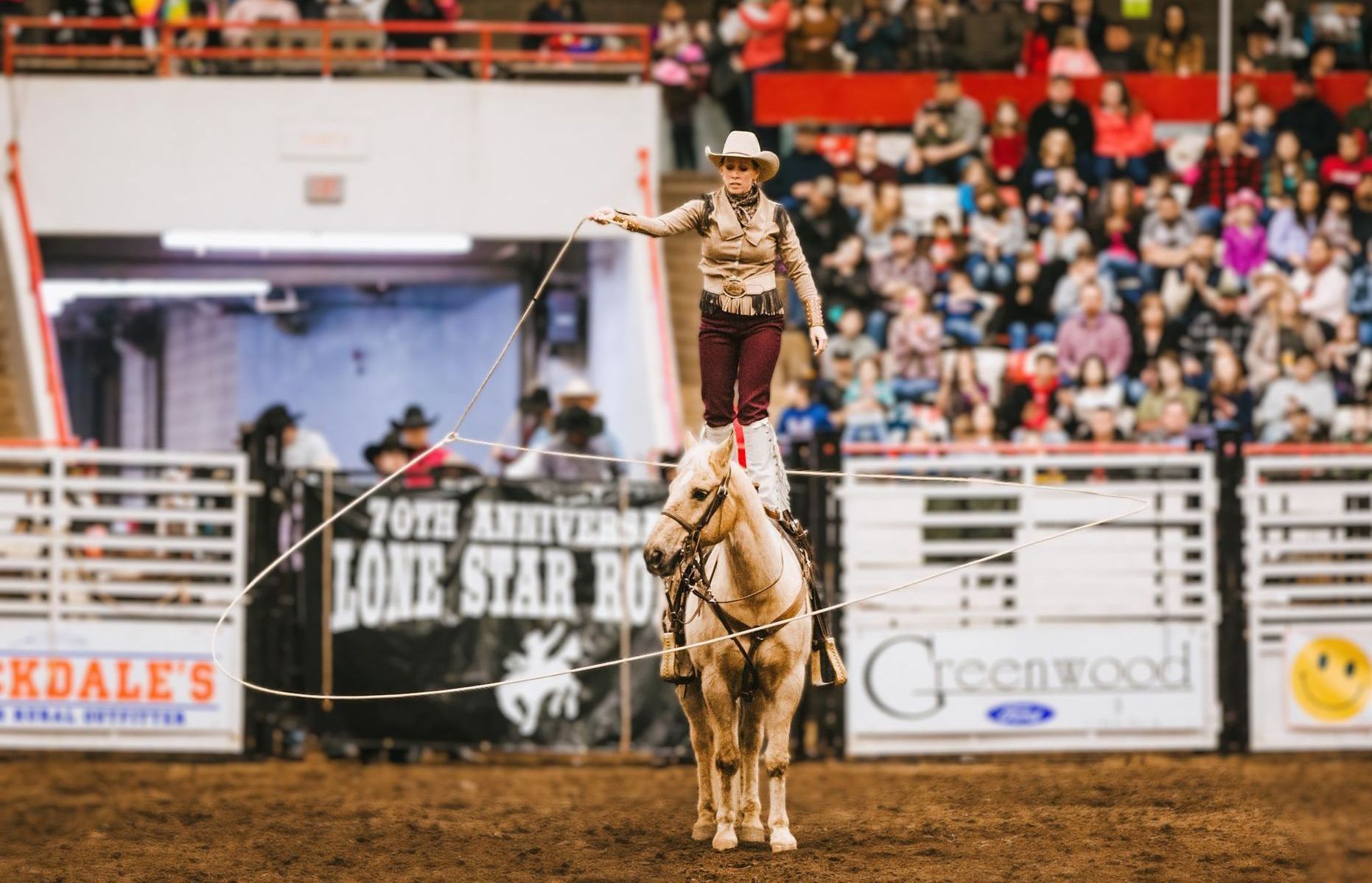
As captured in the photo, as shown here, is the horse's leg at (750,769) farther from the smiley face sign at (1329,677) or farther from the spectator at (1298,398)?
the spectator at (1298,398)

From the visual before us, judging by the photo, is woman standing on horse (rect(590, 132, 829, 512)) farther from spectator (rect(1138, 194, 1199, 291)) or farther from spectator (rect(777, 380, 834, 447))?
spectator (rect(1138, 194, 1199, 291))

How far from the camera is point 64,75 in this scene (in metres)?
16.2

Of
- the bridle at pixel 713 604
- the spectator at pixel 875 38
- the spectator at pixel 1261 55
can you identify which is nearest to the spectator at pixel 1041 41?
the spectator at pixel 875 38

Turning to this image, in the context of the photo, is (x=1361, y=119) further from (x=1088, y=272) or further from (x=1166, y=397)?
(x=1166, y=397)

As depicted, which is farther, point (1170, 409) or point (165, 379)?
point (165, 379)

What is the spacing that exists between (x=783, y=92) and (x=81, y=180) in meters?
6.52

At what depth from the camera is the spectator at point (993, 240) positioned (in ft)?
51.5

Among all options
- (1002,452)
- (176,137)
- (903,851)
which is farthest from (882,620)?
(176,137)

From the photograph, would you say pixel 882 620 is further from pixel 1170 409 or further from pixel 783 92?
pixel 783 92

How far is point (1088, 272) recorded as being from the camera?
15.4 metres

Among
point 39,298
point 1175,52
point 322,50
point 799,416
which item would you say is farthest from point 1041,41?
point 39,298

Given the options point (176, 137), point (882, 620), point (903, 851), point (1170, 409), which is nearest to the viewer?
point (903, 851)

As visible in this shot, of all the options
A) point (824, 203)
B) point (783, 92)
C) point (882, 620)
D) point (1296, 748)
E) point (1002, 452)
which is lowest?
point (1296, 748)

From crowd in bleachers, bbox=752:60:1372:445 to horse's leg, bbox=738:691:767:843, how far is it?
5611mm
